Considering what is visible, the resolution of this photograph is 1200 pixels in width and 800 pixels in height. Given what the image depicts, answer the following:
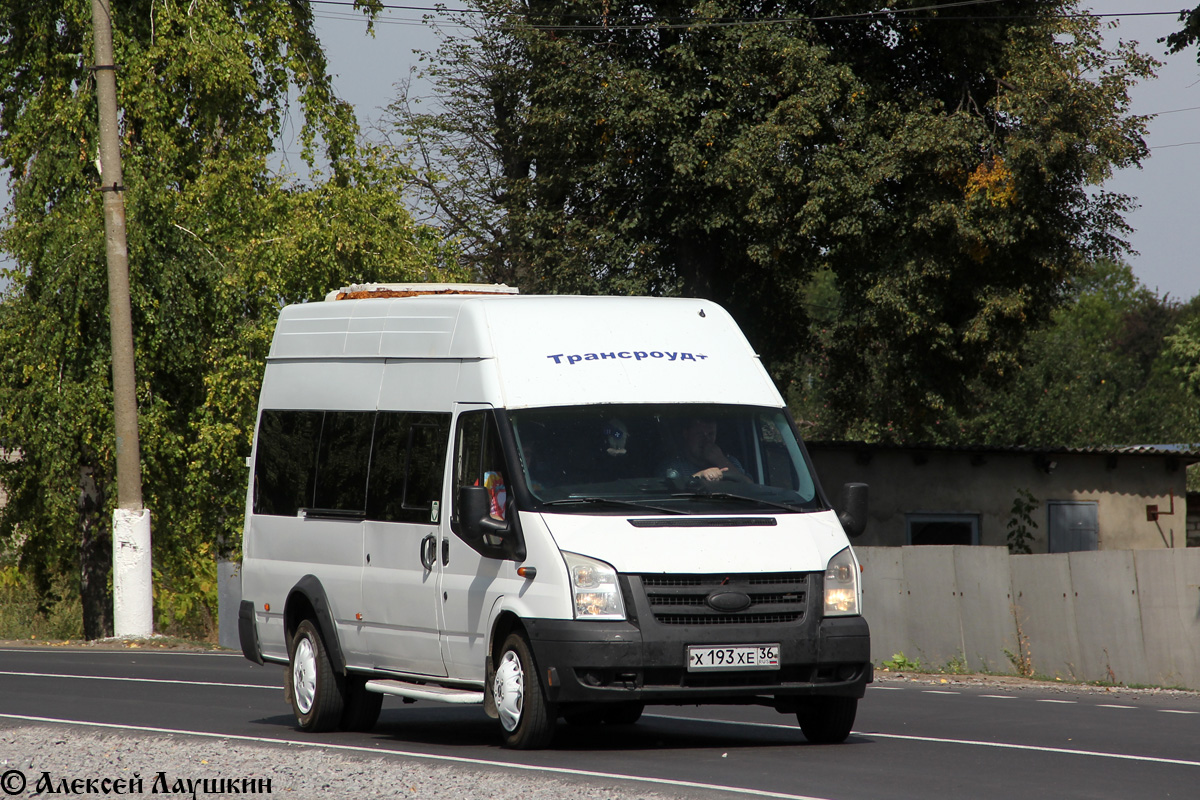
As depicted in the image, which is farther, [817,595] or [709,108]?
[709,108]

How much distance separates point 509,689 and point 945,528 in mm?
23286

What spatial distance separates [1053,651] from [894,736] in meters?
9.89

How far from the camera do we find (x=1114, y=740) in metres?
10.9

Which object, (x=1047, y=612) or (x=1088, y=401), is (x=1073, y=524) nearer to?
(x=1047, y=612)

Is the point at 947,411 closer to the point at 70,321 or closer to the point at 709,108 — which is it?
the point at 709,108

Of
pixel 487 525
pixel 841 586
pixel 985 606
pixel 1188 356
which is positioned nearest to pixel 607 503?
pixel 487 525

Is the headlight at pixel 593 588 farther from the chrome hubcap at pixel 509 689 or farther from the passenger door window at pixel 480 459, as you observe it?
the passenger door window at pixel 480 459

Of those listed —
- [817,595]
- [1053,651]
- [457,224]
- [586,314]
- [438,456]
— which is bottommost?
[1053,651]

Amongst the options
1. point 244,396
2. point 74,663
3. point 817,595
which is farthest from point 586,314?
point 244,396

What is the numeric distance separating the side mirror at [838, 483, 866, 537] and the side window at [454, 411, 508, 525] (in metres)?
1.99

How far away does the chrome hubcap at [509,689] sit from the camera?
9.55 metres

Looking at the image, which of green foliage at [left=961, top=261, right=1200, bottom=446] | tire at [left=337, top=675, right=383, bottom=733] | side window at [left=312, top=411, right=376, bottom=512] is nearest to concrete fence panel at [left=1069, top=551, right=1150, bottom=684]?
tire at [left=337, top=675, right=383, bottom=733]

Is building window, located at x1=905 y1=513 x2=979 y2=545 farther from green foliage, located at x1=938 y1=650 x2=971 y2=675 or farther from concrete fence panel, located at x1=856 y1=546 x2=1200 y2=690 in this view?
green foliage, located at x1=938 y1=650 x2=971 y2=675

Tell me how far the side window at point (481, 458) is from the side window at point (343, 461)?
1.19m
